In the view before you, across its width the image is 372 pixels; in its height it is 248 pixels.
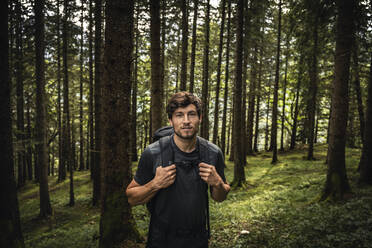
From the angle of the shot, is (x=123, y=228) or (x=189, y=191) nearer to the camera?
(x=189, y=191)

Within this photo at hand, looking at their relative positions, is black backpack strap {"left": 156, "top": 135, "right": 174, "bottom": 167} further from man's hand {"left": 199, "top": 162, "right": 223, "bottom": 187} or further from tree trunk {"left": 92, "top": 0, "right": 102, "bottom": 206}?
tree trunk {"left": 92, "top": 0, "right": 102, "bottom": 206}

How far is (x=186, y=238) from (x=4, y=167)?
5.71m

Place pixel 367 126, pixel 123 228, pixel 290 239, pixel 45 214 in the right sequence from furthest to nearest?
pixel 45 214 < pixel 367 126 < pixel 290 239 < pixel 123 228

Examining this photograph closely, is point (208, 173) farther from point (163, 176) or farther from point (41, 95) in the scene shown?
point (41, 95)

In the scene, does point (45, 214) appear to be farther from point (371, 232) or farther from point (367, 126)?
point (367, 126)

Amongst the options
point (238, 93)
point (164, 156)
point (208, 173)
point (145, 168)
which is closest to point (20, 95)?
point (238, 93)

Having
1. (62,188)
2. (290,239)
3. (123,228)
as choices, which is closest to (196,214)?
(123,228)

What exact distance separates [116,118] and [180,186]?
2.72 m

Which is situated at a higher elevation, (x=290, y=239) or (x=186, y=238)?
(x=186, y=238)

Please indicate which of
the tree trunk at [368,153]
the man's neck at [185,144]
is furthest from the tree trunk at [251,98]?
the man's neck at [185,144]

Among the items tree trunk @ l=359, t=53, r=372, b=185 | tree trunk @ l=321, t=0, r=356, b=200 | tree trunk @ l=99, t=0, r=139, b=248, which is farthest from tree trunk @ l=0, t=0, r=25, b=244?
tree trunk @ l=359, t=53, r=372, b=185

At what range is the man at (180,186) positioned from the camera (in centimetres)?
228

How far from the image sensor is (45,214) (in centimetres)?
1153

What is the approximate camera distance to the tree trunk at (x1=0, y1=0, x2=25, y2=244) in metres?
5.27
